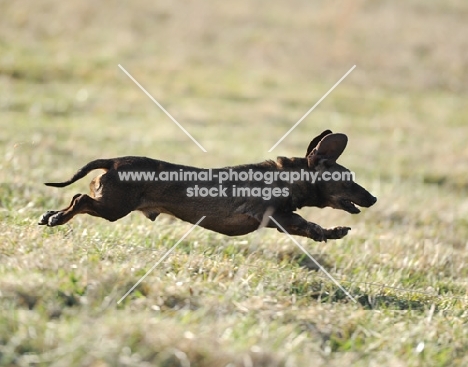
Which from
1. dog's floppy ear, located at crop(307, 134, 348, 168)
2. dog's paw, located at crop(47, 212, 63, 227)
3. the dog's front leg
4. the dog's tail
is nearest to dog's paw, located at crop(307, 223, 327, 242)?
the dog's front leg

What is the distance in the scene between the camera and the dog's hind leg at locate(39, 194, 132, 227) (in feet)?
18.7

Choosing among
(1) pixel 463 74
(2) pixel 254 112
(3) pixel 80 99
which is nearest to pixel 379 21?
(1) pixel 463 74

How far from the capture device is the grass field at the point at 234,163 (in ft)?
14.3

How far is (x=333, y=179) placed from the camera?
645 centimetres

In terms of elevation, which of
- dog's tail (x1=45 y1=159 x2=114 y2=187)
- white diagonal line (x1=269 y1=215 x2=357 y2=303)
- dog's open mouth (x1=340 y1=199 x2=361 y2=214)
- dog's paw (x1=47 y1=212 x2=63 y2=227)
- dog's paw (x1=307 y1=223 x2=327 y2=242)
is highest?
dog's tail (x1=45 y1=159 x2=114 y2=187)

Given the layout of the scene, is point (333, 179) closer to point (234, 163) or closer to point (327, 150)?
point (327, 150)

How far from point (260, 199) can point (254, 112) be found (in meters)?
10.4

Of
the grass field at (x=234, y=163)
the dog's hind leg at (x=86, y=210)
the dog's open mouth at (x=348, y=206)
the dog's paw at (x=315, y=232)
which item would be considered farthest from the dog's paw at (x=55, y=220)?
the dog's open mouth at (x=348, y=206)

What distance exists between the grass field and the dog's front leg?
0.97 ft

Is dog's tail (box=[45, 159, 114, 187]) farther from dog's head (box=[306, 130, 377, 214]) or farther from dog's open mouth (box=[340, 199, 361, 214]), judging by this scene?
dog's open mouth (box=[340, 199, 361, 214])

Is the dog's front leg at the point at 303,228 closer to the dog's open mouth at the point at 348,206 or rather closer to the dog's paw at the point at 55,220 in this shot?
the dog's open mouth at the point at 348,206

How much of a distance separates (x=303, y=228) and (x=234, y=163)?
5.71m

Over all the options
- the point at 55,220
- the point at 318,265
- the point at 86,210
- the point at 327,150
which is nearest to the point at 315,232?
the point at 318,265

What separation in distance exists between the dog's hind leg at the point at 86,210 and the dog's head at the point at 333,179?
1619 millimetres
